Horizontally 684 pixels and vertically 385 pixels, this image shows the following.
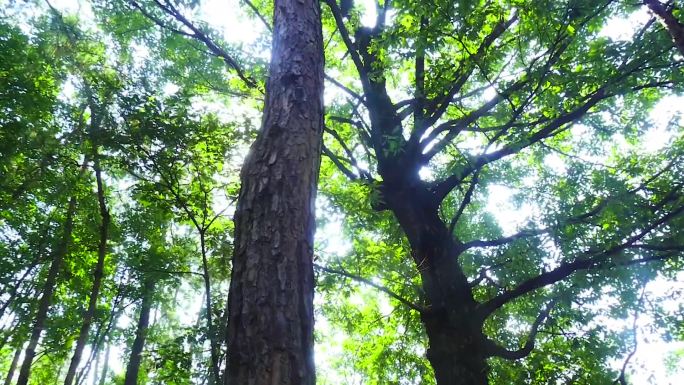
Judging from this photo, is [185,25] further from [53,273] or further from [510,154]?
[53,273]

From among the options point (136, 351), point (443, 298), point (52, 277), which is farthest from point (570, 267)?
Answer: point (136, 351)

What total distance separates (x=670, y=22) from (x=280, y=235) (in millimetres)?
3793

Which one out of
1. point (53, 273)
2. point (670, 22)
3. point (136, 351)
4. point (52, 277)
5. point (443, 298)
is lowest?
point (443, 298)

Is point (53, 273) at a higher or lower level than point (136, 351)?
higher

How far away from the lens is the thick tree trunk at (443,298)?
15.5ft

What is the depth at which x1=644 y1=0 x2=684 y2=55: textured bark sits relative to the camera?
3276 millimetres

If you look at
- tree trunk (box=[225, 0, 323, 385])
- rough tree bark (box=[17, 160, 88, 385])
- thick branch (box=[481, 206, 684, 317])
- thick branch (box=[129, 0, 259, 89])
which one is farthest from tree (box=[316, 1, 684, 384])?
rough tree bark (box=[17, 160, 88, 385])

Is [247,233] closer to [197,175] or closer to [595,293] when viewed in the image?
[197,175]

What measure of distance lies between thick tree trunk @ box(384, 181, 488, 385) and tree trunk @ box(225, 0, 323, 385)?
11.8 ft

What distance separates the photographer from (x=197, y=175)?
6.48m

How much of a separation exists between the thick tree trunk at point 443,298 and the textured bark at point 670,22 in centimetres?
310

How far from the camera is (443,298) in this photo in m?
5.20

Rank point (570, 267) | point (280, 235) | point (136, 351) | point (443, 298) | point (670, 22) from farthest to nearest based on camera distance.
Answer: point (136, 351) < point (443, 298) < point (570, 267) < point (670, 22) < point (280, 235)

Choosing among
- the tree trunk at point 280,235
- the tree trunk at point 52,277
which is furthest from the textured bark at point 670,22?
the tree trunk at point 52,277
